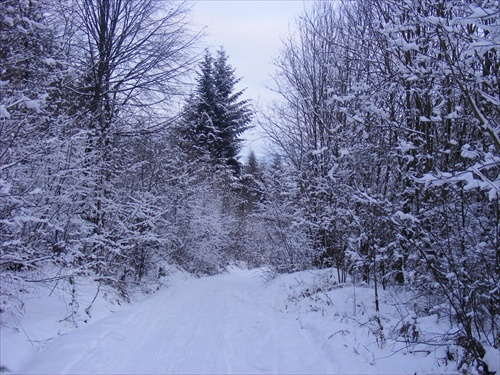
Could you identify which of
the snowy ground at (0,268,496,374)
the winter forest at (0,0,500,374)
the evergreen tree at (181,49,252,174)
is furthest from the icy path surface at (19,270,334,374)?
the evergreen tree at (181,49,252,174)

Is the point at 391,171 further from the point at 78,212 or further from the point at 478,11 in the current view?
the point at 78,212

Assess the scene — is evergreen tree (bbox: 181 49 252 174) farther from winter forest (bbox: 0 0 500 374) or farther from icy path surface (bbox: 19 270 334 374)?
icy path surface (bbox: 19 270 334 374)

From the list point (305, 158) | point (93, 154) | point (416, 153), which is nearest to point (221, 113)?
point (305, 158)

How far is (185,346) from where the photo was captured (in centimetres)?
535

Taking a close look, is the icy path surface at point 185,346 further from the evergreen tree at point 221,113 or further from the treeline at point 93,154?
the evergreen tree at point 221,113

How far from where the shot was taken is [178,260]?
55.2ft

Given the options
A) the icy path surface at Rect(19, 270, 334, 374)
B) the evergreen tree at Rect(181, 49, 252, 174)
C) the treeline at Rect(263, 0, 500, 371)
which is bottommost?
the icy path surface at Rect(19, 270, 334, 374)

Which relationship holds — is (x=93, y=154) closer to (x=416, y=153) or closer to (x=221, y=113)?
(x=416, y=153)

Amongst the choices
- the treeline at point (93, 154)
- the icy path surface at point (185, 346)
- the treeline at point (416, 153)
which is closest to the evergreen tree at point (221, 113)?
the treeline at point (93, 154)

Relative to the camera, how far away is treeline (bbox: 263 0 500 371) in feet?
12.0

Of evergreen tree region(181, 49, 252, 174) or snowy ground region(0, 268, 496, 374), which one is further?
evergreen tree region(181, 49, 252, 174)

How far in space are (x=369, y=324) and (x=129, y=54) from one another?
941cm

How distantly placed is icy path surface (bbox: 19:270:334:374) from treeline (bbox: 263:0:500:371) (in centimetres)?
189

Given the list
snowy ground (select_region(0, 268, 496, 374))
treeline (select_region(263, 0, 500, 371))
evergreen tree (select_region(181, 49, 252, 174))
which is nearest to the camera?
treeline (select_region(263, 0, 500, 371))
